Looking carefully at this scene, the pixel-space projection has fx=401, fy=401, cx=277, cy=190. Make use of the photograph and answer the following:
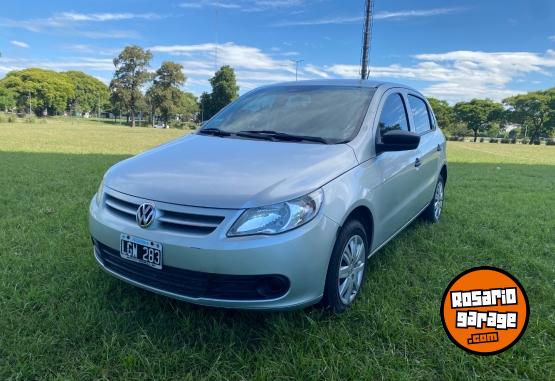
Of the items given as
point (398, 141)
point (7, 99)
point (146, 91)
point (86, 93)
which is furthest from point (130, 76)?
point (398, 141)

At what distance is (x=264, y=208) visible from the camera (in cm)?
205

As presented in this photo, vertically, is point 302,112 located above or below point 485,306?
above

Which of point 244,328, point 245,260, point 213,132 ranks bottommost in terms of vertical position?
point 244,328

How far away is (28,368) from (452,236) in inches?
151

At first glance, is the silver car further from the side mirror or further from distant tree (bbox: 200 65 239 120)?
distant tree (bbox: 200 65 239 120)

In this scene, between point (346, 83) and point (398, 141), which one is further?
point (346, 83)

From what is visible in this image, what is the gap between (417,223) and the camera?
15.4 feet

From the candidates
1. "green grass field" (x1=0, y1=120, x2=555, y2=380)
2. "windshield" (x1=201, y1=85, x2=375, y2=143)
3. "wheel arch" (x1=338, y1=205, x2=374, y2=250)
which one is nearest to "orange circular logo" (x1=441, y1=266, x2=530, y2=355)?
"green grass field" (x1=0, y1=120, x2=555, y2=380)

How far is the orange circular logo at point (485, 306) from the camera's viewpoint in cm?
185

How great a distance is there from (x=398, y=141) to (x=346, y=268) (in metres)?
0.97

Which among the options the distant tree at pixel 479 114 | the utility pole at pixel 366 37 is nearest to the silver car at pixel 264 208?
the utility pole at pixel 366 37

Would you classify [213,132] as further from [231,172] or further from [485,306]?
[485,306]

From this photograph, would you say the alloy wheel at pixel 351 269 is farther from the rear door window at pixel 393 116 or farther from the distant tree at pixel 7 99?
the distant tree at pixel 7 99

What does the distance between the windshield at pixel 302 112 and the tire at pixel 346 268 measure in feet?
2.20
